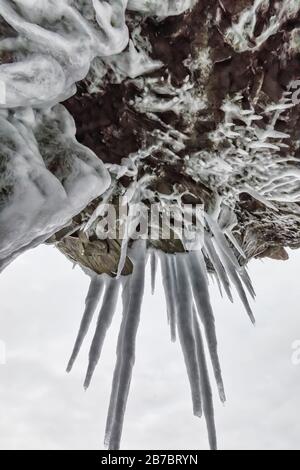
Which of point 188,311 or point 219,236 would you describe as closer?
point 219,236

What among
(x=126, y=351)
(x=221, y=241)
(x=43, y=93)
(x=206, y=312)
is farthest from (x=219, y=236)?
(x=43, y=93)

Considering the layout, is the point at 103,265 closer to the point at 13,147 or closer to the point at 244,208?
the point at 244,208

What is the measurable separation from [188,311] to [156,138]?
0.62 m

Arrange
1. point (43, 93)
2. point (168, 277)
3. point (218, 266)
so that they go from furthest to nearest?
point (168, 277)
point (218, 266)
point (43, 93)

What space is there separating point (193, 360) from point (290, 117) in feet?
2.70

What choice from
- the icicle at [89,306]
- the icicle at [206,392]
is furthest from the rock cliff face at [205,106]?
the icicle at [89,306]

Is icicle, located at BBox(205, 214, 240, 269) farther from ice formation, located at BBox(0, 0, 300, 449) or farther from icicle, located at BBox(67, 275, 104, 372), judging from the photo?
icicle, located at BBox(67, 275, 104, 372)

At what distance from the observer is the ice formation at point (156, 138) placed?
1.14m

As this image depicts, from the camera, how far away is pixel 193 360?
1812mm

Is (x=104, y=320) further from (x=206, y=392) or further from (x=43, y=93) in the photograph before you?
(x=43, y=93)

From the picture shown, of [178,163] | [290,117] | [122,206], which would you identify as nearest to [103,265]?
[122,206]

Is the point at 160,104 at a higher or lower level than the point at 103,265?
lower

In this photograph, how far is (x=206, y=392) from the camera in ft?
5.90

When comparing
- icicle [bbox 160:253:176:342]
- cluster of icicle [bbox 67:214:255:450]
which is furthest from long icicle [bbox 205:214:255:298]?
icicle [bbox 160:253:176:342]
